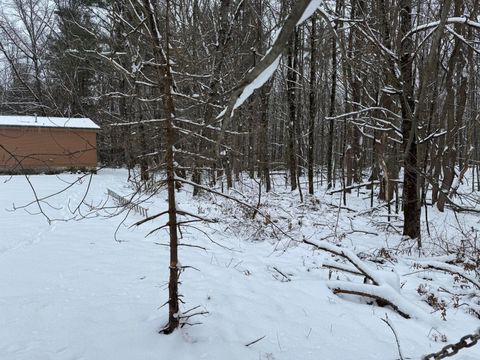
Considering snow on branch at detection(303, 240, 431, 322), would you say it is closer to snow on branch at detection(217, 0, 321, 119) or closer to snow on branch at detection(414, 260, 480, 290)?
snow on branch at detection(414, 260, 480, 290)

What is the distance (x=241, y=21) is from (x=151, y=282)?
9.34 m

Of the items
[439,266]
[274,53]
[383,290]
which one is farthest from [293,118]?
[274,53]

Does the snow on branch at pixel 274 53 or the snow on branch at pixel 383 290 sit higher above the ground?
the snow on branch at pixel 274 53

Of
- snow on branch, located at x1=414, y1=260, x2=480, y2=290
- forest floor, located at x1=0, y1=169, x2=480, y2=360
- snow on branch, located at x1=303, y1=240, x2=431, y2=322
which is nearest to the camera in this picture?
forest floor, located at x1=0, y1=169, x2=480, y2=360

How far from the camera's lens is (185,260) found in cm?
560

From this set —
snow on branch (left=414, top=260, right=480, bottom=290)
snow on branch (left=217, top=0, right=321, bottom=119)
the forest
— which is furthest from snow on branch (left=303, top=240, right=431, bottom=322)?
snow on branch (left=217, top=0, right=321, bottom=119)

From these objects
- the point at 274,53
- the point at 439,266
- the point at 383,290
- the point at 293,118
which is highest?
the point at 293,118

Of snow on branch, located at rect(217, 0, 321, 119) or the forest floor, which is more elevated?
snow on branch, located at rect(217, 0, 321, 119)

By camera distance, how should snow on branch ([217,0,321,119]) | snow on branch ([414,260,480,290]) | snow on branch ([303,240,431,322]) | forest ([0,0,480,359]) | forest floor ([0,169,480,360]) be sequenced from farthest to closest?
snow on branch ([414,260,480,290]), snow on branch ([303,240,431,322]), forest floor ([0,169,480,360]), forest ([0,0,480,359]), snow on branch ([217,0,321,119])

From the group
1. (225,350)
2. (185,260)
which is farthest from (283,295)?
(185,260)

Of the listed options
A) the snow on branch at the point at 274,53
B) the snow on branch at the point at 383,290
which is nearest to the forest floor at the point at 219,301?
the snow on branch at the point at 383,290

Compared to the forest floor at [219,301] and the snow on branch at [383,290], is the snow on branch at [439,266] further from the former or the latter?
the snow on branch at [383,290]

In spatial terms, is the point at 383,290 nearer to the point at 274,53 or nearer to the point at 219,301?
the point at 219,301

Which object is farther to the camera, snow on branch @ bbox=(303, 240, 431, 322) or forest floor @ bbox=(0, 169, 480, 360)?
snow on branch @ bbox=(303, 240, 431, 322)
